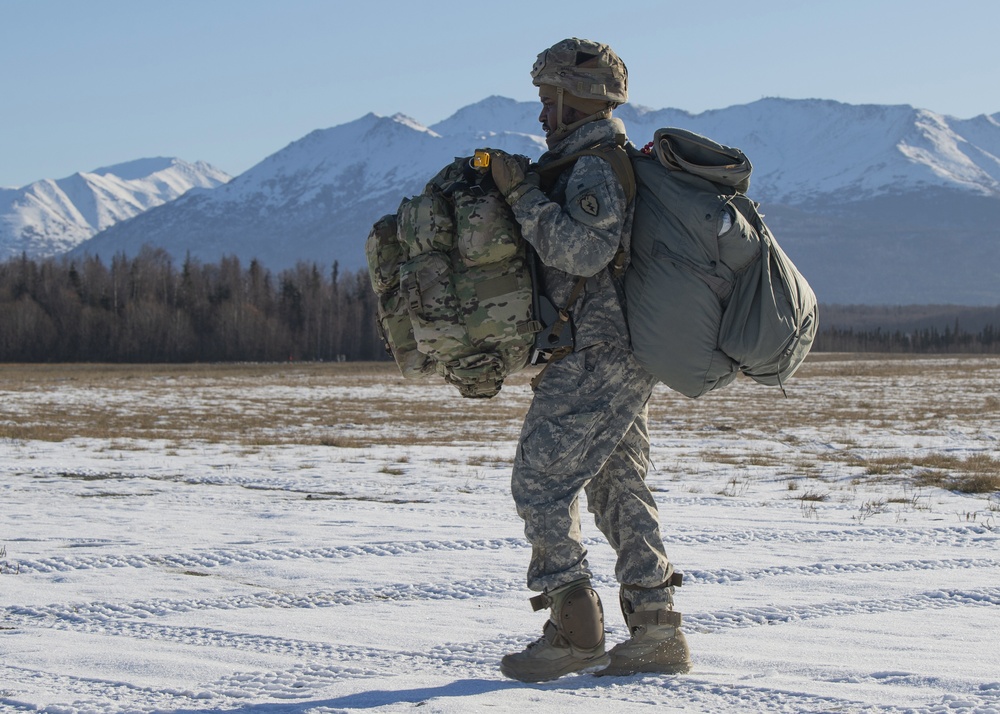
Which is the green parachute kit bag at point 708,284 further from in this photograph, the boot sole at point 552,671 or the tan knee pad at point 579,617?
the boot sole at point 552,671

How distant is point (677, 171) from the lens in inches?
165

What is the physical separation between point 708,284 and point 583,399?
0.65 m

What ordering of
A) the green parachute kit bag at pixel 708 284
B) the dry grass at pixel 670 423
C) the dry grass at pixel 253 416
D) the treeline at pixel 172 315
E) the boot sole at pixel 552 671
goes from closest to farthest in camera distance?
the green parachute kit bag at pixel 708 284, the boot sole at pixel 552 671, the dry grass at pixel 670 423, the dry grass at pixel 253 416, the treeline at pixel 172 315

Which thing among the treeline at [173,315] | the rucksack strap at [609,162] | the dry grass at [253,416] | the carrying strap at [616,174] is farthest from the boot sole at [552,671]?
the treeline at [173,315]

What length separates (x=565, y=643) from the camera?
4.19 meters

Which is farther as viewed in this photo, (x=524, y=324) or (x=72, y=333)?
(x=72, y=333)

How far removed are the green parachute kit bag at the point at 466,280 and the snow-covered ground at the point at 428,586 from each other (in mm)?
1261

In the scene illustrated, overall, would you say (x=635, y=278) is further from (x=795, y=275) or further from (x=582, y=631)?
(x=582, y=631)

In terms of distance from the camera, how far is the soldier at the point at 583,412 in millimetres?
4035

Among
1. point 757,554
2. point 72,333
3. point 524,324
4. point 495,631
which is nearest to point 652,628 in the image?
point 495,631

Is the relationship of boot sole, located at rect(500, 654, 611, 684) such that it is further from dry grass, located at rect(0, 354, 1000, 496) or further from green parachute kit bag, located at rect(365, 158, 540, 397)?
dry grass, located at rect(0, 354, 1000, 496)

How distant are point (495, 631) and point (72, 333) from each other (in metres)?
114

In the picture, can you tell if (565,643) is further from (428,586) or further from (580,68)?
(580,68)

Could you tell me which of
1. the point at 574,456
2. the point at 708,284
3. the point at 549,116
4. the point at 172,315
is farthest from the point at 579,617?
the point at 172,315
